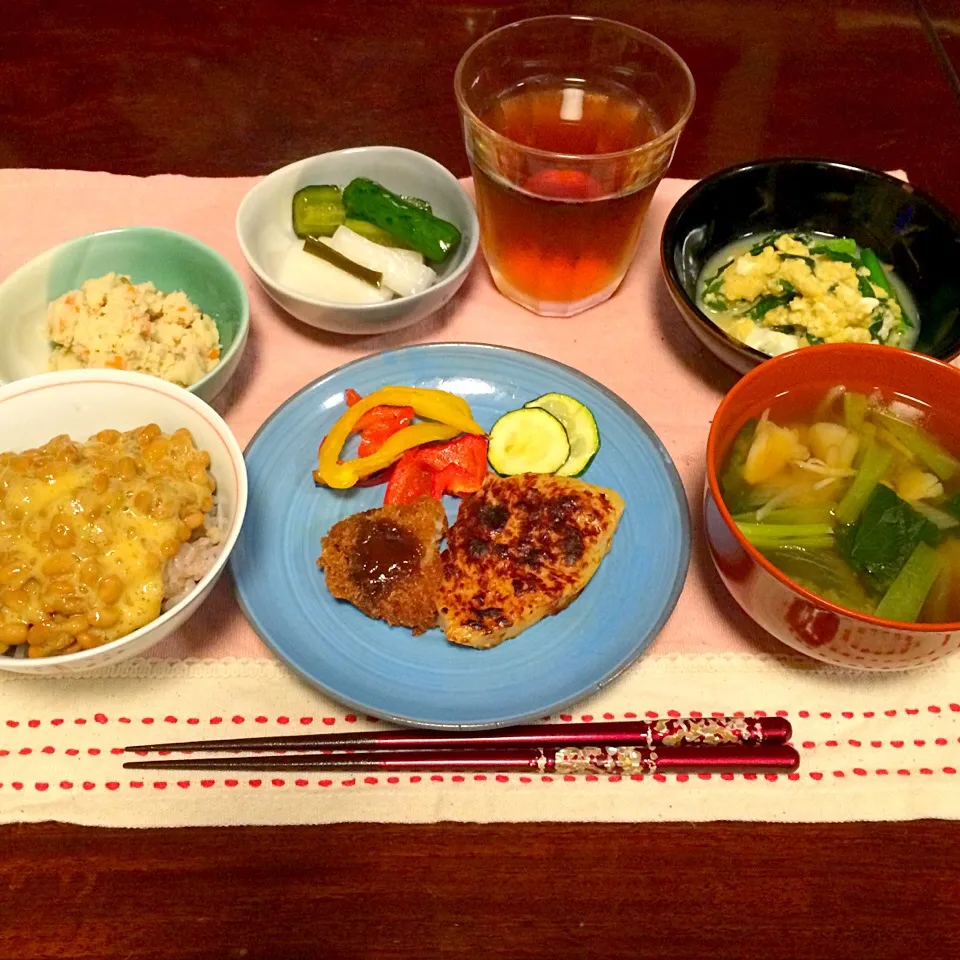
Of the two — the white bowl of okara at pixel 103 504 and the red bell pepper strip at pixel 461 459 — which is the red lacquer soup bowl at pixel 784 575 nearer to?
the red bell pepper strip at pixel 461 459

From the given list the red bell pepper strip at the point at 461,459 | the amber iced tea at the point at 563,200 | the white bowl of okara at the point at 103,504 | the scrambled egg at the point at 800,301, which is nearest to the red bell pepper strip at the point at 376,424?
the red bell pepper strip at the point at 461,459

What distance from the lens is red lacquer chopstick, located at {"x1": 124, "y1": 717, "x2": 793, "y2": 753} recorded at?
1.62m

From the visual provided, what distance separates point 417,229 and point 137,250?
2.55ft

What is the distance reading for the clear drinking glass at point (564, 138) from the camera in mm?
2150

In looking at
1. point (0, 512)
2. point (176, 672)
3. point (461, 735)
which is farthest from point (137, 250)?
point (461, 735)

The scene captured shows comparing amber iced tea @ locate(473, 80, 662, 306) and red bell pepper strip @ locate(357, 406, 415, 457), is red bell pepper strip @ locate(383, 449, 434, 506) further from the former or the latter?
amber iced tea @ locate(473, 80, 662, 306)

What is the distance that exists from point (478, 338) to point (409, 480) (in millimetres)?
568

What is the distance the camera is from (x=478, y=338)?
239 cm

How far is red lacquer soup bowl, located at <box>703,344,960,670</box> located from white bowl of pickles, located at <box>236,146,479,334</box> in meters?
0.88

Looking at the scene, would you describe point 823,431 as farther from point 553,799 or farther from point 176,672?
point 176,672

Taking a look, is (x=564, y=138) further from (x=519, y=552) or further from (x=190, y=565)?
(x=190, y=565)

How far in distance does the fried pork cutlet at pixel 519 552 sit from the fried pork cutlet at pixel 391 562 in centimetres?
4

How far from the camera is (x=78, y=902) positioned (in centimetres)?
146

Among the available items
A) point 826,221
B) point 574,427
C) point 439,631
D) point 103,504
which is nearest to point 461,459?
point 574,427
